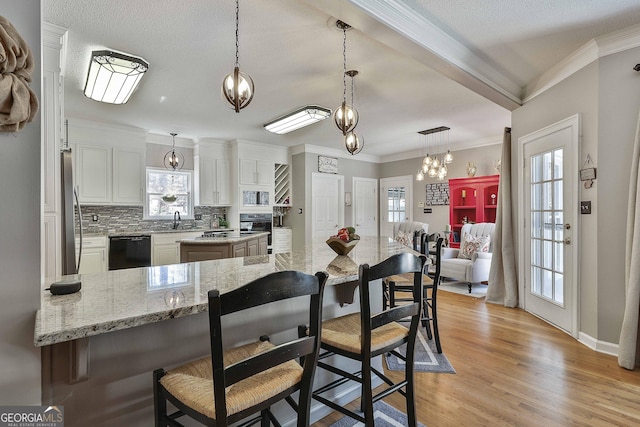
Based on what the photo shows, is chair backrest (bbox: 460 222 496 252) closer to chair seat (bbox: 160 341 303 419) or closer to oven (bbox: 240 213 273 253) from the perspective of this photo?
oven (bbox: 240 213 273 253)

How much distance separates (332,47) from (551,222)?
112 inches

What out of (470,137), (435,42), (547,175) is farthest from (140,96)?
(470,137)

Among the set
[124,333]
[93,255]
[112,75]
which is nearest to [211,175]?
[93,255]

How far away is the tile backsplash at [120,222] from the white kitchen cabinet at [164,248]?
474 mm

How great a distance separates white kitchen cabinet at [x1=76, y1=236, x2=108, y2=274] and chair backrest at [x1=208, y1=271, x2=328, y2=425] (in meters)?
4.82

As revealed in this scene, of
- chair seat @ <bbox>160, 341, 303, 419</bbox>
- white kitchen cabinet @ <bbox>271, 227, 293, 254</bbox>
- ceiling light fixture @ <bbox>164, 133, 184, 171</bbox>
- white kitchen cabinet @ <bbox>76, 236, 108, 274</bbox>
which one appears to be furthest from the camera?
white kitchen cabinet @ <bbox>271, 227, 293, 254</bbox>

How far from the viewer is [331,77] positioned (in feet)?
10.7

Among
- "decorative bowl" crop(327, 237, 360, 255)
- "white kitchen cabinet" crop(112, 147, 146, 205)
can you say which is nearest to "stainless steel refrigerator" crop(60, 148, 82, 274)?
"decorative bowl" crop(327, 237, 360, 255)

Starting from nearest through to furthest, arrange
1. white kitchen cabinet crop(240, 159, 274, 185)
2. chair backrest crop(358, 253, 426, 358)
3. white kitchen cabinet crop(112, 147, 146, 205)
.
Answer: chair backrest crop(358, 253, 426, 358) < white kitchen cabinet crop(112, 147, 146, 205) < white kitchen cabinet crop(240, 159, 274, 185)

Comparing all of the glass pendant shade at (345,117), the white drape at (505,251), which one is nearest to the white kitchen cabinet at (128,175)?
the glass pendant shade at (345,117)

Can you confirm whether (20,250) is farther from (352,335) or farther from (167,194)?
(167,194)

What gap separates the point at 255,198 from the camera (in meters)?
6.30

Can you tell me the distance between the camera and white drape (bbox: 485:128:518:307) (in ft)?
12.7

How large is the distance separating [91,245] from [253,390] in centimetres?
487
